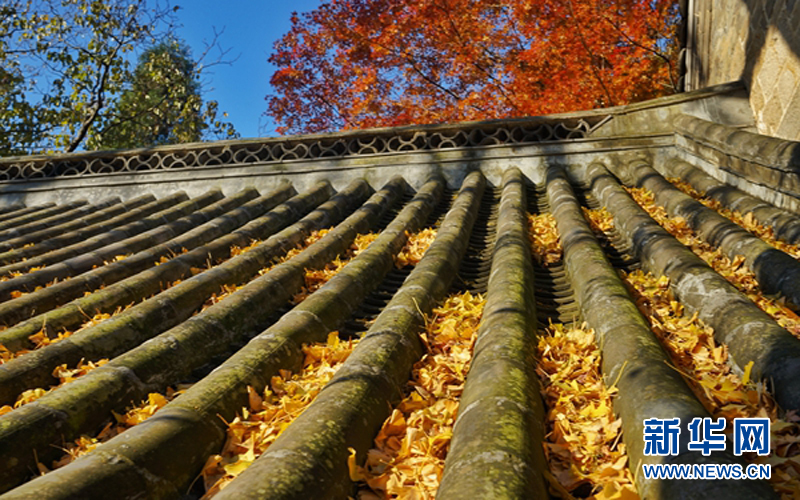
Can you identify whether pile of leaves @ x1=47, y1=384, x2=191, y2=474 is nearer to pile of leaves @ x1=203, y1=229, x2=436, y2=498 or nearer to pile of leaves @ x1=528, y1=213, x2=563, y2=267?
pile of leaves @ x1=203, y1=229, x2=436, y2=498

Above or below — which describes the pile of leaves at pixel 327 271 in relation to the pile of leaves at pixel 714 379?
above

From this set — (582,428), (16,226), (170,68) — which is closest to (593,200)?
(582,428)

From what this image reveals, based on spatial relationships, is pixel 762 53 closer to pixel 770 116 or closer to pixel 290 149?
pixel 770 116

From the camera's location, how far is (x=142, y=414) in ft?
9.80

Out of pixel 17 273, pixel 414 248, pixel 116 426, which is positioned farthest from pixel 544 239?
pixel 17 273

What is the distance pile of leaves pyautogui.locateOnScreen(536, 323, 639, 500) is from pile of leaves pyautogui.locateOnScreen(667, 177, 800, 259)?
1921 millimetres

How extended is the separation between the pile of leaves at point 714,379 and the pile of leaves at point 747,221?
102cm

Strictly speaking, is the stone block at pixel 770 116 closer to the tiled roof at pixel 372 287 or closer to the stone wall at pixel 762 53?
the stone wall at pixel 762 53

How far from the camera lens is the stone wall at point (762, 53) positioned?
562 cm

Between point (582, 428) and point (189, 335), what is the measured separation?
2.50 meters

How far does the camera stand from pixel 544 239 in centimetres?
527

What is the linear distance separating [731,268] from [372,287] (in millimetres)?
2660

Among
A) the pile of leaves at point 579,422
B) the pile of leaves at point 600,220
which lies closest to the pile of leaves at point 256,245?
the pile of leaves at point 579,422

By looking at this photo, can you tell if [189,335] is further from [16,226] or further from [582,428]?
[16,226]
